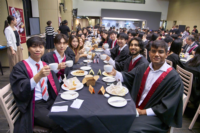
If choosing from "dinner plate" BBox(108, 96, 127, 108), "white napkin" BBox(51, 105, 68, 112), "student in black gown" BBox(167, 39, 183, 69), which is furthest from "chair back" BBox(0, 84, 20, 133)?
"student in black gown" BBox(167, 39, 183, 69)

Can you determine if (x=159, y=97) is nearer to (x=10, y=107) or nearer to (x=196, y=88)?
(x=196, y=88)

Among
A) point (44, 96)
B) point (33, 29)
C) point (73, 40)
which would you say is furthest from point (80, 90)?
point (33, 29)

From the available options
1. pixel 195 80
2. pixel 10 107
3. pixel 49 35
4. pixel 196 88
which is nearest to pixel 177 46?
pixel 195 80

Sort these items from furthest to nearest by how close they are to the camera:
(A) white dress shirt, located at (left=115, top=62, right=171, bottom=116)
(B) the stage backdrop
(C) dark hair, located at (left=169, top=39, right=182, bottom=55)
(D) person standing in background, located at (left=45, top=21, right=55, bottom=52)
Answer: (D) person standing in background, located at (left=45, top=21, right=55, bottom=52)
(B) the stage backdrop
(C) dark hair, located at (left=169, top=39, right=182, bottom=55)
(A) white dress shirt, located at (left=115, top=62, right=171, bottom=116)

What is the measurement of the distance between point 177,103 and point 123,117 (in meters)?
0.67

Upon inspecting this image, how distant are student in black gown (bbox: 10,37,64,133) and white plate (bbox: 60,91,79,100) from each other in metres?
0.30

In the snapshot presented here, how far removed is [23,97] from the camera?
4.86ft

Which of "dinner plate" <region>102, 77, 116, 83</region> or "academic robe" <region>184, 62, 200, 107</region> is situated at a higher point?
"dinner plate" <region>102, 77, 116, 83</region>

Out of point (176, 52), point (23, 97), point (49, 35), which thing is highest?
point (49, 35)

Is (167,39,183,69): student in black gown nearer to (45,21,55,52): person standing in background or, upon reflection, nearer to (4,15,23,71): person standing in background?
(4,15,23,71): person standing in background

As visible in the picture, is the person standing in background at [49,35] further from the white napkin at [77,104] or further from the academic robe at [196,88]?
the academic robe at [196,88]

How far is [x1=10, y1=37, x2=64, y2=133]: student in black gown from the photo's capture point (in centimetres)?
146

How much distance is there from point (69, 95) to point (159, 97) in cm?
110

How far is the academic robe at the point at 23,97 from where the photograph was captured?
146 cm
